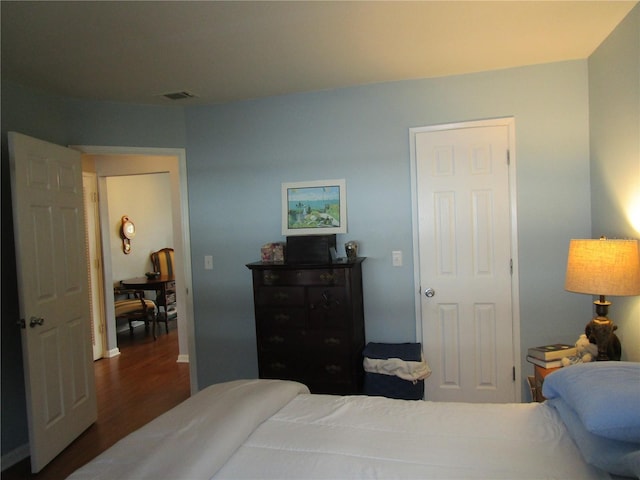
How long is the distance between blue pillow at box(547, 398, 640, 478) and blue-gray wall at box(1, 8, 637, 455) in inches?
69.1

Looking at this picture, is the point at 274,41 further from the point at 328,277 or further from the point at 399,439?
the point at 399,439

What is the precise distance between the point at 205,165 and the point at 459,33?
215 centimetres

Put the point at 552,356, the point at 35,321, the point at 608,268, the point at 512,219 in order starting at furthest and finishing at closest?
the point at 512,219 → the point at 35,321 → the point at 552,356 → the point at 608,268

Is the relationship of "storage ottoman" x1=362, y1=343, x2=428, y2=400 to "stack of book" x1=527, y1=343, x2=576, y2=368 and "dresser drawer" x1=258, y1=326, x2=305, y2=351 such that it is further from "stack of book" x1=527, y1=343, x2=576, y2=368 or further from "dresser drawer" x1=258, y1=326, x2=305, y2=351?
"stack of book" x1=527, y1=343, x2=576, y2=368

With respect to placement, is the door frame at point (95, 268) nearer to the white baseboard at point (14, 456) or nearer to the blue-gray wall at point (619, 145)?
the white baseboard at point (14, 456)

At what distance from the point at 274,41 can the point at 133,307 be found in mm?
4299

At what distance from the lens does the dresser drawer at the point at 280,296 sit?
2910mm

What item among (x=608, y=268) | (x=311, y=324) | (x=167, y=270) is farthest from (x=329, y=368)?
(x=167, y=270)

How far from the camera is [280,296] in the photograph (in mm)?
2943

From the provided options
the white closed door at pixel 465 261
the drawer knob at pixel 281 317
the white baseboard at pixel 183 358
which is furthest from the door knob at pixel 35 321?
the white closed door at pixel 465 261

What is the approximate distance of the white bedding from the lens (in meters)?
1.26

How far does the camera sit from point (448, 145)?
9.85 feet

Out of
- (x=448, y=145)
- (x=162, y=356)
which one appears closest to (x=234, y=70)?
(x=448, y=145)

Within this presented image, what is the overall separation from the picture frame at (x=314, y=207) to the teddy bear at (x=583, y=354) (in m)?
1.61
